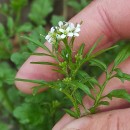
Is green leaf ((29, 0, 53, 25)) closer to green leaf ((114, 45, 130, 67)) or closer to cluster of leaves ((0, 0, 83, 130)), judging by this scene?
cluster of leaves ((0, 0, 83, 130))

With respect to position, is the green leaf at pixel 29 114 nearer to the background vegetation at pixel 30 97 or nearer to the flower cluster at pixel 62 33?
the background vegetation at pixel 30 97

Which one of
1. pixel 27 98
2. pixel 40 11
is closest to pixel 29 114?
pixel 27 98

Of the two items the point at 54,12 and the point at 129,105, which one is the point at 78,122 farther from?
the point at 54,12

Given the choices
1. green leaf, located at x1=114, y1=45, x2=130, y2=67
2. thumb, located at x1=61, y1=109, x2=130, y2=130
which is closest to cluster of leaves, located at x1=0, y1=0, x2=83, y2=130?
thumb, located at x1=61, y1=109, x2=130, y2=130

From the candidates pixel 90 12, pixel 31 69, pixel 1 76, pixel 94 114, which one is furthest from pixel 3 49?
pixel 94 114

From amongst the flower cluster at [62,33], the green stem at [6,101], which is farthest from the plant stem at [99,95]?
the green stem at [6,101]

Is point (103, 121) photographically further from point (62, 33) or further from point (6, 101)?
point (6, 101)
